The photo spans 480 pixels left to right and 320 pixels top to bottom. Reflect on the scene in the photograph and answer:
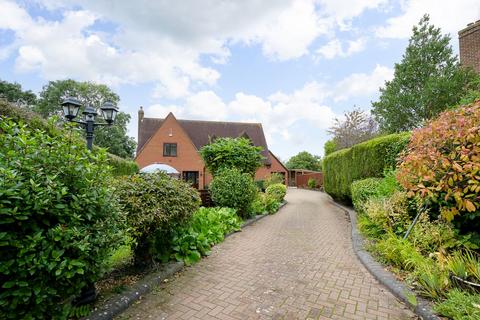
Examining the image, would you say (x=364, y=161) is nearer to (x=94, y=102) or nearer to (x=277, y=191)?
(x=277, y=191)

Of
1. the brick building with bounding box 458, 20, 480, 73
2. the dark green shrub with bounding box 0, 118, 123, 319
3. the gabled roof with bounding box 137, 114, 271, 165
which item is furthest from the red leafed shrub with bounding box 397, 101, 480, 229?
the gabled roof with bounding box 137, 114, 271, 165

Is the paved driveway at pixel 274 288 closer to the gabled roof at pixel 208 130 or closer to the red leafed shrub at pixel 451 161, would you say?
the red leafed shrub at pixel 451 161

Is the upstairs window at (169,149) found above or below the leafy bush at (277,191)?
above

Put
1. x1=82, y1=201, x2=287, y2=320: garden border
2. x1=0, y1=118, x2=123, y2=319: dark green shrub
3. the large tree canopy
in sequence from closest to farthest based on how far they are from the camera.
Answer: x1=0, y1=118, x2=123, y2=319: dark green shrub → x1=82, y1=201, x2=287, y2=320: garden border → the large tree canopy

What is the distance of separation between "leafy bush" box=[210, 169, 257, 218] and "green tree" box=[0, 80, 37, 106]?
31.0m

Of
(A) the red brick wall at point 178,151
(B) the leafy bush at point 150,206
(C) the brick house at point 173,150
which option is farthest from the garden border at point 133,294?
(A) the red brick wall at point 178,151

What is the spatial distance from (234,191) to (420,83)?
620 inches

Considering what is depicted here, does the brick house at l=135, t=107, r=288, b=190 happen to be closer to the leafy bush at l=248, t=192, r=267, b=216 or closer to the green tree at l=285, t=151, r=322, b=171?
the leafy bush at l=248, t=192, r=267, b=216

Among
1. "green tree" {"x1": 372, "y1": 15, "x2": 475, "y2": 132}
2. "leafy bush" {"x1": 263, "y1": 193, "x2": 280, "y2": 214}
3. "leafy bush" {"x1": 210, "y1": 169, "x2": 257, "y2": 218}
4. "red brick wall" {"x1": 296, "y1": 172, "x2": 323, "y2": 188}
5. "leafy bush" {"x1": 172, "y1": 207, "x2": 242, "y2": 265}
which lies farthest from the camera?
"red brick wall" {"x1": 296, "y1": 172, "x2": 323, "y2": 188}

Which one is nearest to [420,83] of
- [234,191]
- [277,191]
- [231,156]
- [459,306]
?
[277,191]

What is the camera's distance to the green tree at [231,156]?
376 inches

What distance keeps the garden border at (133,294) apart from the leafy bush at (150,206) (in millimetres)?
383

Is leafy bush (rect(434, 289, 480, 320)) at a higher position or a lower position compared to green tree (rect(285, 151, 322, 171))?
lower

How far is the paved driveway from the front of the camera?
2820 millimetres
